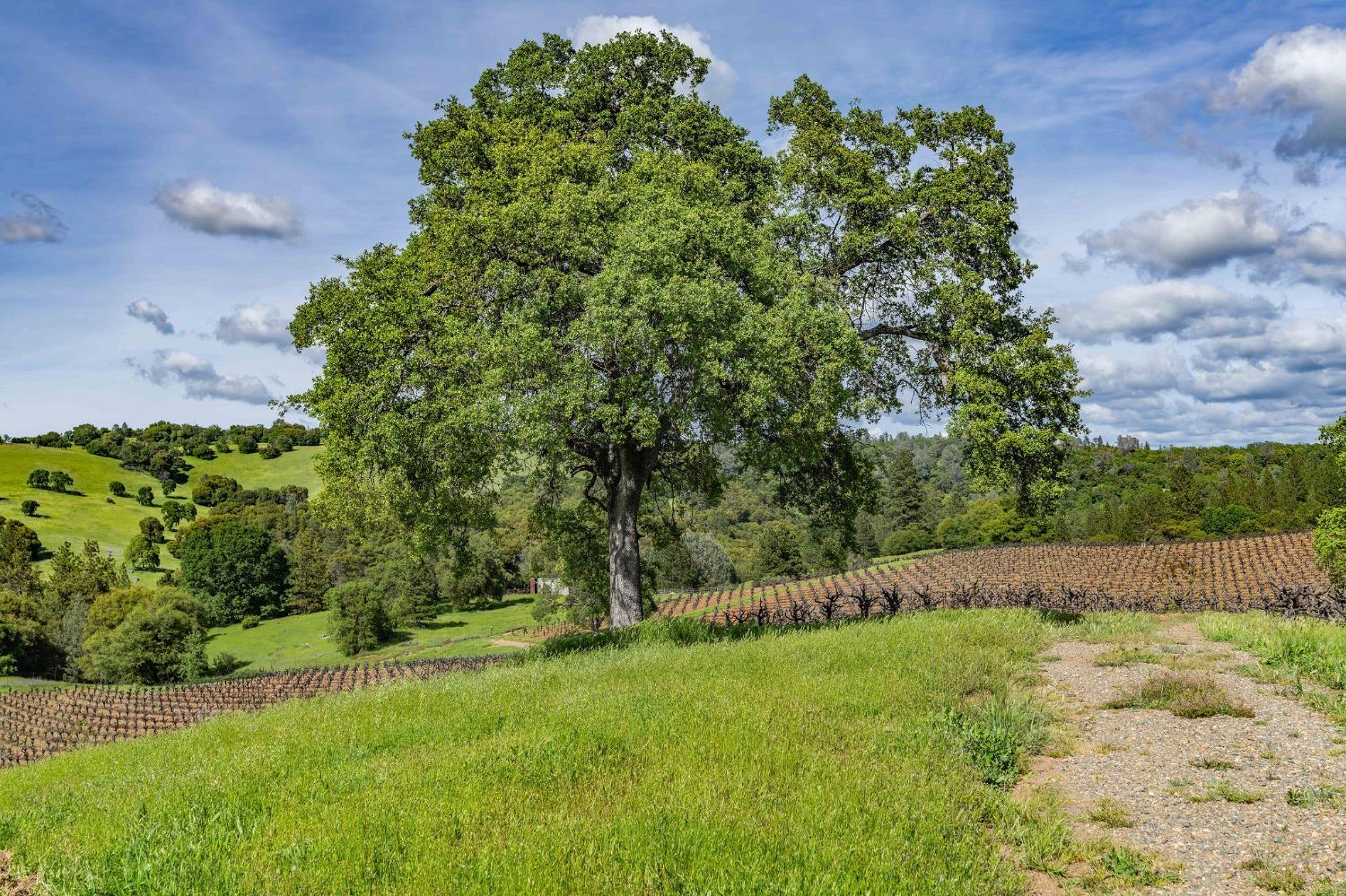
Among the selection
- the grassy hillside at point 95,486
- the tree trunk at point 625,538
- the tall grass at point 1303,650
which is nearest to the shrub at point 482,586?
the grassy hillside at point 95,486

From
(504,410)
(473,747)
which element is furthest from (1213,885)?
(504,410)

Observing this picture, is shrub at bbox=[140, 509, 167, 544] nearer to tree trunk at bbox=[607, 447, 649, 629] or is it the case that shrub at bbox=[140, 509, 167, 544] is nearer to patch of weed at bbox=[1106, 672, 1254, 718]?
tree trunk at bbox=[607, 447, 649, 629]

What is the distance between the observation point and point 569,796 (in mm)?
7113

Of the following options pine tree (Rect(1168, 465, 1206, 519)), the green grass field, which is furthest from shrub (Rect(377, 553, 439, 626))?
pine tree (Rect(1168, 465, 1206, 519))

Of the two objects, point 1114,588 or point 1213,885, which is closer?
point 1213,885

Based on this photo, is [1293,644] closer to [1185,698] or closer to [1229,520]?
[1185,698]

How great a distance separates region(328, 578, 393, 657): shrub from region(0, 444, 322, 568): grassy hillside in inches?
A: 1191

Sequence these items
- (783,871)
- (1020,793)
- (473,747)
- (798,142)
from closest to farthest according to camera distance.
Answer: (783,871) < (1020,793) < (473,747) < (798,142)

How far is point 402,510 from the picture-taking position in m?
20.0

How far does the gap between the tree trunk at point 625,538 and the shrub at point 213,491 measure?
160350 millimetres

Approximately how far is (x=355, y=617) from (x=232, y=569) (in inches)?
1544

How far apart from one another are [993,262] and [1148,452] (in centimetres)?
16703

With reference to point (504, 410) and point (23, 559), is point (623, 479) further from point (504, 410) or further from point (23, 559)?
point (23, 559)

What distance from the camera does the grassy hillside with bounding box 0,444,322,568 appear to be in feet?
410
